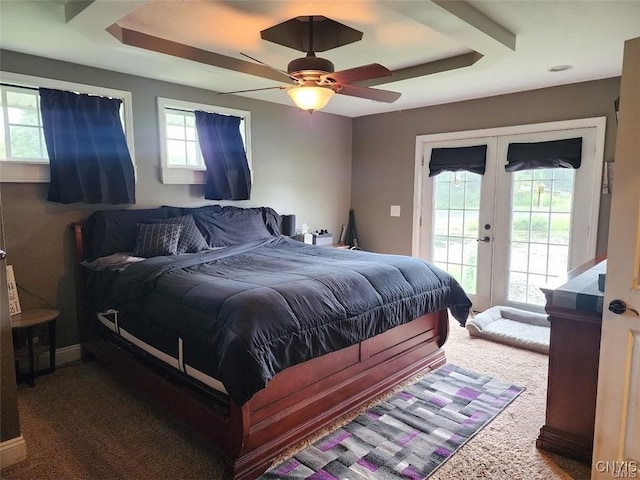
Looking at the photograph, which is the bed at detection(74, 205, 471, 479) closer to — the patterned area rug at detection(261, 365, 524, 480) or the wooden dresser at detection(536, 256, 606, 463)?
the patterned area rug at detection(261, 365, 524, 480)

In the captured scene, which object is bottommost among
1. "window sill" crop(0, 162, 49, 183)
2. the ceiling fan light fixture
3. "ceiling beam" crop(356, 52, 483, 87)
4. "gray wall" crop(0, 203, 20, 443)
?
"gray wall" crop(0, 203, 20, 443)

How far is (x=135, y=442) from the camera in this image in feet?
7.52

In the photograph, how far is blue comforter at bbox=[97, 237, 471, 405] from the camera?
1990 mm

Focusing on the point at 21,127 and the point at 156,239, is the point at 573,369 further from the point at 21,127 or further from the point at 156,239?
the point at 21,127

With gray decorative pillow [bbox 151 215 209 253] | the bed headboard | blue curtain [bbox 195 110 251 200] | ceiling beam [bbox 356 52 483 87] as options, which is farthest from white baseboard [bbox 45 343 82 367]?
ceiling beam [bbox 356 52 483 87]

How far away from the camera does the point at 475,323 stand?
3.98 m

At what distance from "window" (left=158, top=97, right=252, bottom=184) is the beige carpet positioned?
6.20 ft

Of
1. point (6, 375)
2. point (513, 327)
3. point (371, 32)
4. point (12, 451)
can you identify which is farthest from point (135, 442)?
point (513, 327)

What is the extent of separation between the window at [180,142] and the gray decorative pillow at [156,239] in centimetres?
65

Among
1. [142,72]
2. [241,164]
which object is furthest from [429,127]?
[142,72]

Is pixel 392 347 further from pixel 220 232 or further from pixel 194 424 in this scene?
pixel 220 232

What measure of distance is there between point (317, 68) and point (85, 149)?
2104 mm

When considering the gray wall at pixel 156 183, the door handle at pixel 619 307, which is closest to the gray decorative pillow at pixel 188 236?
the gray wall at pixel 156 183

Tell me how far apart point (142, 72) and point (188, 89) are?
511 mm
